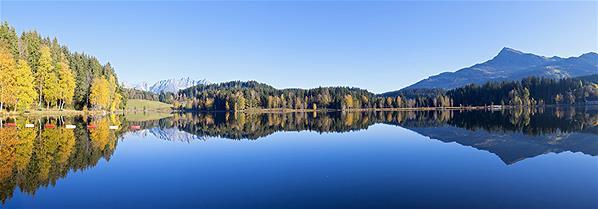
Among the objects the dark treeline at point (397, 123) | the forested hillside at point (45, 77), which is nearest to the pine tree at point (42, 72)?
the forested hillside at point (45, 77)

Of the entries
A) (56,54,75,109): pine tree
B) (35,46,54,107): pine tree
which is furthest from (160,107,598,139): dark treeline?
(56,54,75,109): pine tree

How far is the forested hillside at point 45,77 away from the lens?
77.9 meters

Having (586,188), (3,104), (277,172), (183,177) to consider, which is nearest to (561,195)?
(586,188)

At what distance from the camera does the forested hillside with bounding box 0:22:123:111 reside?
77938 mm

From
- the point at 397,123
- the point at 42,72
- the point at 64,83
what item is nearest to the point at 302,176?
the point at 397,123

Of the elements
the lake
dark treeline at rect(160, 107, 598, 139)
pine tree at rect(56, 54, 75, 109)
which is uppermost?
pine tree at rect(56, 54, 75, 109)

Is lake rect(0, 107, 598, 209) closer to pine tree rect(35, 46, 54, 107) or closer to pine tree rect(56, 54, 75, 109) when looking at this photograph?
pine tree rect(35, 46, 54, 107)

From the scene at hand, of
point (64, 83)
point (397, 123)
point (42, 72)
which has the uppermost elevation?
point (42, 72)

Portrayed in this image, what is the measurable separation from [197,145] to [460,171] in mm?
24744

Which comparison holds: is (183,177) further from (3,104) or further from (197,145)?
(3,104)

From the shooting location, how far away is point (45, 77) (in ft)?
314

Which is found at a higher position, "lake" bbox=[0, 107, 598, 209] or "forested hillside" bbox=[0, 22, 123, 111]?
"forested hillside" bbox=[0, 22, 123, 111]

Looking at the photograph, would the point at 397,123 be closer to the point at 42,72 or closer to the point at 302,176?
the point at 302,176

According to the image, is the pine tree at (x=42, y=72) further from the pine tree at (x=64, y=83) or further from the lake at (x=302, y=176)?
the lake at (x=302, y=176)
